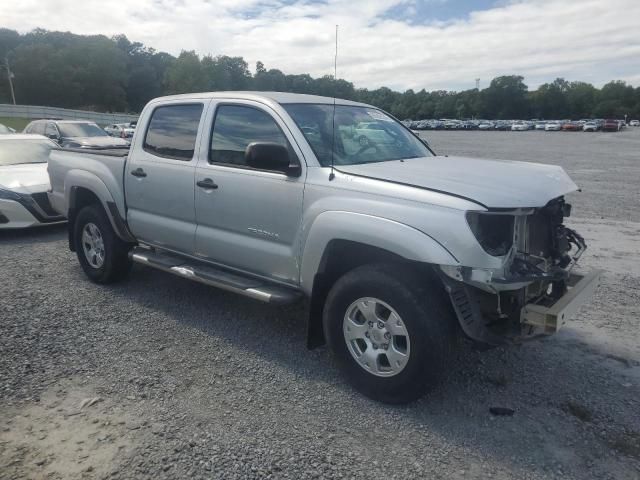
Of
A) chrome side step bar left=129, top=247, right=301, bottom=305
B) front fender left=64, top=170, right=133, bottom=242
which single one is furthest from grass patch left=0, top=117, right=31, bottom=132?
chrome side step bar left=129, top=247, right=301, bottom=305

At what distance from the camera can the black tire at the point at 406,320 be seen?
3326mm

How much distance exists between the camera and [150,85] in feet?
328

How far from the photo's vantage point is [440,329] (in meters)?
3.32

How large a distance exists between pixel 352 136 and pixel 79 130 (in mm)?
14473

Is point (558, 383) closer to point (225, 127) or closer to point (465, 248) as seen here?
point (465, 248)

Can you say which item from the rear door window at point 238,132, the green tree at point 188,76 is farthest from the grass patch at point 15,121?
the rear door window at point 238,132

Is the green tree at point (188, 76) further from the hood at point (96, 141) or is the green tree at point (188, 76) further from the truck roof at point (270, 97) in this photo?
the truck roof at point (270, 97)

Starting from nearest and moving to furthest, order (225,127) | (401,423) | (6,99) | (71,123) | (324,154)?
(401,423), (324,154), (225,127), (71,123), (6,99)

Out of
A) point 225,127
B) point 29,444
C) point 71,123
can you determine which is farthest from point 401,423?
point 71,123

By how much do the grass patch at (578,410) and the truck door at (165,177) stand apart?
3222mm

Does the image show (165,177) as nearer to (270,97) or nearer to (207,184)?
(207,184)

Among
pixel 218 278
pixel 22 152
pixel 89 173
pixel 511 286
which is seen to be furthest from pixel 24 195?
pixel 511 286

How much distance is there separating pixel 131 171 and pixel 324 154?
7.51ft

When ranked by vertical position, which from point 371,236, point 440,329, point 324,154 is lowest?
point 440,329
